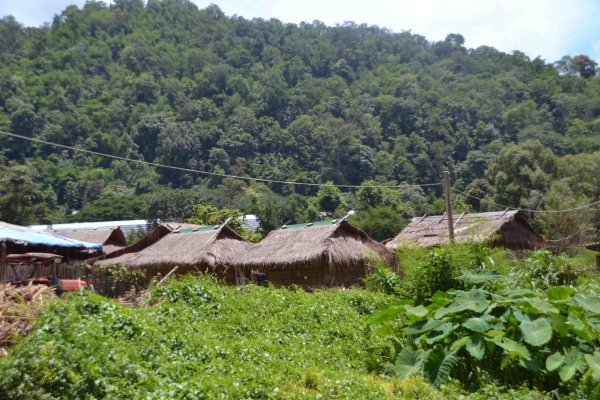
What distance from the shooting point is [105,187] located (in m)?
63.5

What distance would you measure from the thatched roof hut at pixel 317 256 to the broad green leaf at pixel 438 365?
1074cm

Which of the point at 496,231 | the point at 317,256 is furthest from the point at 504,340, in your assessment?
the point at 496,231

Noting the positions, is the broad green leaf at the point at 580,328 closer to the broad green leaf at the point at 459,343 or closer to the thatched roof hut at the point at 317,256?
the broad green leaf at the point at 459,343

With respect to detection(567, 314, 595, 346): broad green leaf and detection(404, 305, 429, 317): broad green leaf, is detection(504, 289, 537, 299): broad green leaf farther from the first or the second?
detection(404, 305, 429, 317): broad green leaf

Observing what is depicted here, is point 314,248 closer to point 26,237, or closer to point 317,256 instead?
point 317,256

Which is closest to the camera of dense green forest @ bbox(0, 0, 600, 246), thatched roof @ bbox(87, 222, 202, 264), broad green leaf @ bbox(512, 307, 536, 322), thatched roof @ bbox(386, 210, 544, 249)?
broad green leaf @ bbox(512, 307, 536, 322)

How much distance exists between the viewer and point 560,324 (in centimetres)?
750

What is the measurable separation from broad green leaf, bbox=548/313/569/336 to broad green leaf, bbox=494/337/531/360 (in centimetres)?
51

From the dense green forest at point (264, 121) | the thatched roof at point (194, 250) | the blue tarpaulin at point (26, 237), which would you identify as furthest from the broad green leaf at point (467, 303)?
the dense green forest at point (264, 121)

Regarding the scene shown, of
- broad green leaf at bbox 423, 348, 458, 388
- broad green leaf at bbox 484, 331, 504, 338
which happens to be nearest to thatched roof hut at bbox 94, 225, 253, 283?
broad green leaf at bbox 423, 348, 458, 388

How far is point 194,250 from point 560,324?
602 inches

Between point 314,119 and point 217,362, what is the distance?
67614 mm

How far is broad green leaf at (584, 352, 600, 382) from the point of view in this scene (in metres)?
6.75

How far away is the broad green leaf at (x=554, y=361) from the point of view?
7.06m
